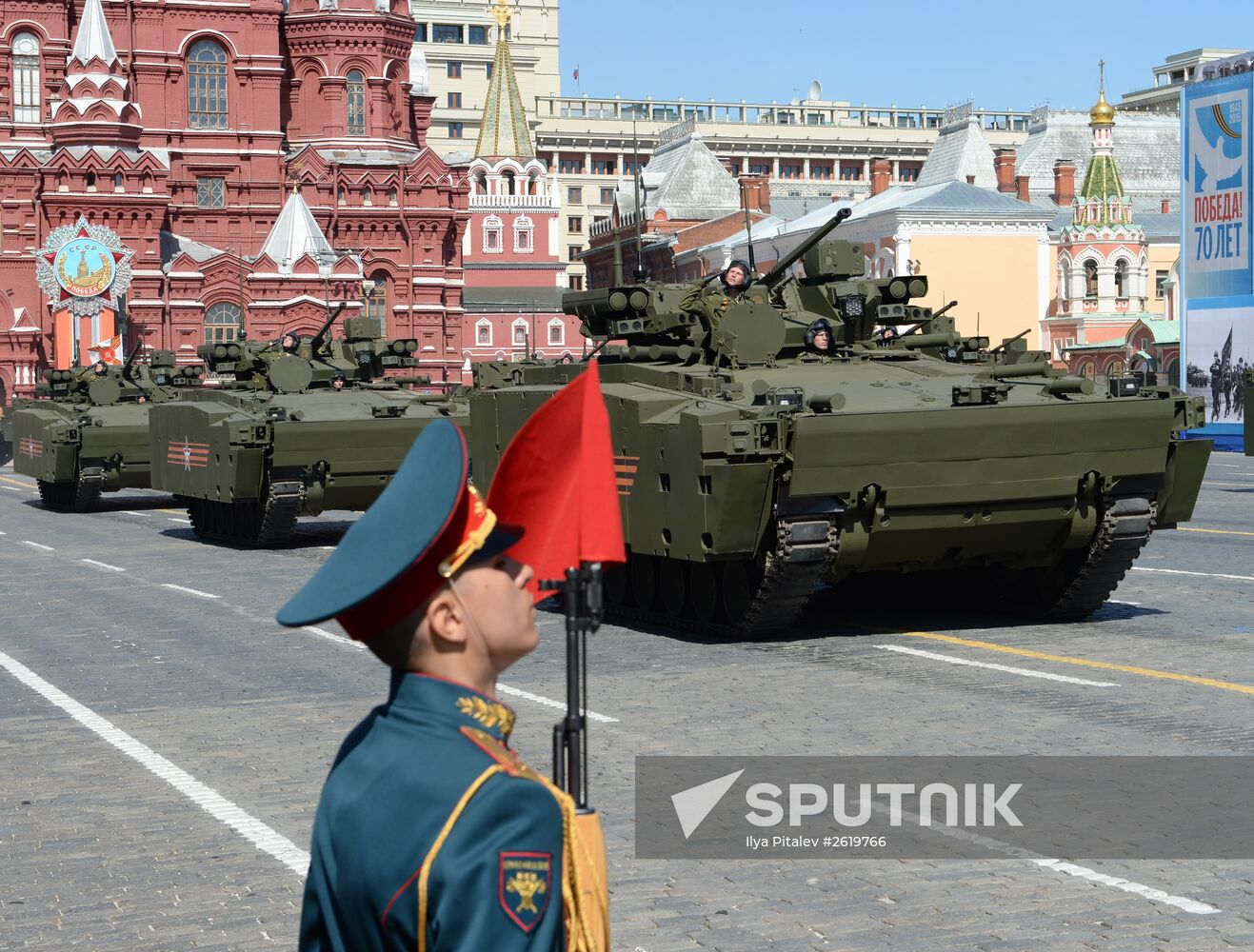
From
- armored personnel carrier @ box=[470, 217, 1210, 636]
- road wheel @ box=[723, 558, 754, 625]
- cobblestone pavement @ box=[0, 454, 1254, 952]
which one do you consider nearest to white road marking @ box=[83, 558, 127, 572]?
cobblestone pavement @ box=[0, 454, 1254, 952]

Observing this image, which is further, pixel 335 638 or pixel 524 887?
pixel 335 638

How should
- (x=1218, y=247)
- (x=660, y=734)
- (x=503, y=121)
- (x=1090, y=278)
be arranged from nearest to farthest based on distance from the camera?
(x=660, y=734), (x=1218, y=247), (x=1090, y=278), (x=503, y=121)

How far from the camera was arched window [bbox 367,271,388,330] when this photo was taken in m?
82.6

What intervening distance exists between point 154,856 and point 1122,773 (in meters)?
4.31

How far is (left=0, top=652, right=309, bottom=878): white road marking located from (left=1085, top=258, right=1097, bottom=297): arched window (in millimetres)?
77541

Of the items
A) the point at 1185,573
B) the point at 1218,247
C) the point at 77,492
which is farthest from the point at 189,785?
the point at 1218,247

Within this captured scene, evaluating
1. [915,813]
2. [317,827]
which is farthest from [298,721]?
[317,827]

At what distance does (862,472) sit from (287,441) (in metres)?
11.7

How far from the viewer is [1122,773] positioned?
9.25 metres

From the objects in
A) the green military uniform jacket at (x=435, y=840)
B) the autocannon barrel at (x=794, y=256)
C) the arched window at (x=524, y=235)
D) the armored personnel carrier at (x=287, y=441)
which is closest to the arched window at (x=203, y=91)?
the arched window at (x=524, y=235)

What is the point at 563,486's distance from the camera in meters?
3.05

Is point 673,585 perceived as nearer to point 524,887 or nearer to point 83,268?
point 524,887

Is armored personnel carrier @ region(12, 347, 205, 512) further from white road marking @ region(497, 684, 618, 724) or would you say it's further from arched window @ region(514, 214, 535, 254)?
arched window @ region(514, 214, 535, 254)

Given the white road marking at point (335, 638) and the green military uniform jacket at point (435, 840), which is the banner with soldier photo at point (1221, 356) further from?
the green military uniform jacket at point (435, 840)
